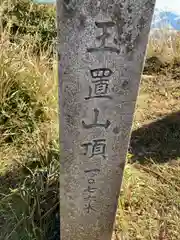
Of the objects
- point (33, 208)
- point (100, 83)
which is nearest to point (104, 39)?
point (100, 83)

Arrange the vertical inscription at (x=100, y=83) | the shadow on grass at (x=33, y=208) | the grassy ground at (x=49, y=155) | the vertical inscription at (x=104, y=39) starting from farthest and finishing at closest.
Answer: the grassy ground at (x=49, y=155)
the shadow on grass at (x=33, y=208)
the vertical inscription at (x=100, y=83)
the vertical inscription at (x=104, y=39)

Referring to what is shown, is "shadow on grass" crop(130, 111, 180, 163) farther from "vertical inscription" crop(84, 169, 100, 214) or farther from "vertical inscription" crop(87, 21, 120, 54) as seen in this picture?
"vertical inscription" crop(87, 21, 120, 54)

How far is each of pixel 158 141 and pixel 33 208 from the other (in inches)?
51.9

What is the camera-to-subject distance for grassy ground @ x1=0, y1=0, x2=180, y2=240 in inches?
93.5

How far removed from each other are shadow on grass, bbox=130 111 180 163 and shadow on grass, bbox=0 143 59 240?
0.82 m

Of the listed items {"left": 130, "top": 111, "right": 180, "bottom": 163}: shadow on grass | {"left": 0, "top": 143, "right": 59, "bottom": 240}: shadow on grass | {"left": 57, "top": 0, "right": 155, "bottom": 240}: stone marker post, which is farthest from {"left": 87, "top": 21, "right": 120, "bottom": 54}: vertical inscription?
{"left": 130, "top": 111, "right": 180, "bottom": 163}: shadow on grass

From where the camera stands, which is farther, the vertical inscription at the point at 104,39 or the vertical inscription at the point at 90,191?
the vertical inscription at the point at 90,191

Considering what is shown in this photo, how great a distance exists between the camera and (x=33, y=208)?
89.7 inches

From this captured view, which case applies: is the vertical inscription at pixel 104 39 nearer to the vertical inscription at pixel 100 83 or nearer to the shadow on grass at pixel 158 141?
the vertical inscription at pixel 100 83

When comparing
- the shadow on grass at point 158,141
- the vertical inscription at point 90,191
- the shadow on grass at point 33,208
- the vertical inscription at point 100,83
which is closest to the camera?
the vertical inscription at point 100,83

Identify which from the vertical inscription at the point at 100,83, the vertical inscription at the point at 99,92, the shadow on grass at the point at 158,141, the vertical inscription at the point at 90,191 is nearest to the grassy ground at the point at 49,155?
the shadow on grass at the point at 158,141

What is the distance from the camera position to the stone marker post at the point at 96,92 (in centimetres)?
138

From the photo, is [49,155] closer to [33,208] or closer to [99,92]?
[33,208]

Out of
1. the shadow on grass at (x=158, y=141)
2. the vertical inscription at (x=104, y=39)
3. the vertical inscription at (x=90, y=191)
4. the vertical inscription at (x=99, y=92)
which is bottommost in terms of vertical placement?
the shadow on grass at (x=158, y=141)
